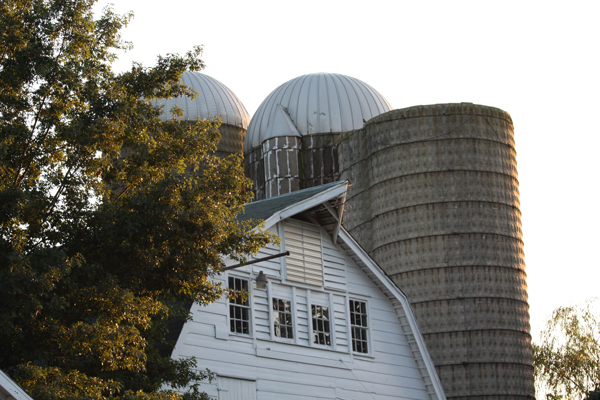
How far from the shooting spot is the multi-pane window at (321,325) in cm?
2012

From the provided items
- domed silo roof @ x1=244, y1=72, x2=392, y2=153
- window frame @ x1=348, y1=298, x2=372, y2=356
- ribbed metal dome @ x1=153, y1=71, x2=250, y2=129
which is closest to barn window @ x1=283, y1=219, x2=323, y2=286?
window frame @ x1=348, y1=298, x2=372, y2=356

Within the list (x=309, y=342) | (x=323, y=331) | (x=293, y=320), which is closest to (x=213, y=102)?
(x=323, y=331)

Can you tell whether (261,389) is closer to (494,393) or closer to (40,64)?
(40,64)

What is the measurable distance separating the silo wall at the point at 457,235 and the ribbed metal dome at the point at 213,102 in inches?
373

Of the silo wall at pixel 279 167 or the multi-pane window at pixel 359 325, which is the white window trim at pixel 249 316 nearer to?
the multi-pane window at pixel 359 325

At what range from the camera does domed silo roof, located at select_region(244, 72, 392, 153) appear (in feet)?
120

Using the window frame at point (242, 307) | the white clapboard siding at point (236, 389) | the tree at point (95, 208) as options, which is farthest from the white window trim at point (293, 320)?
the tree at point (95, 208)

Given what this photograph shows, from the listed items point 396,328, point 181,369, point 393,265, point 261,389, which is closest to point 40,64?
point 181,369

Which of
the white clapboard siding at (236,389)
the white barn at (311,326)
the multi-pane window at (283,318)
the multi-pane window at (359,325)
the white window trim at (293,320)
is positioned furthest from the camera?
the multi-pane window at (359,325)

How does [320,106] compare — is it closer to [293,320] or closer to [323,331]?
[323,331]

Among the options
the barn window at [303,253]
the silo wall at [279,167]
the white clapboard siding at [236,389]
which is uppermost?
the silo wall at [279,167]

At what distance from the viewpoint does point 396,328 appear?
71.8ft

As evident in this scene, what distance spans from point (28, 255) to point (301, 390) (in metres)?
8.54

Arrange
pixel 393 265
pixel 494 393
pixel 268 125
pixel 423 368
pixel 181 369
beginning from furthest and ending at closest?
pixel 268 125 → pixel 393 265 → pixel 494 393 → pixel 423 368 → pixel 181 369
